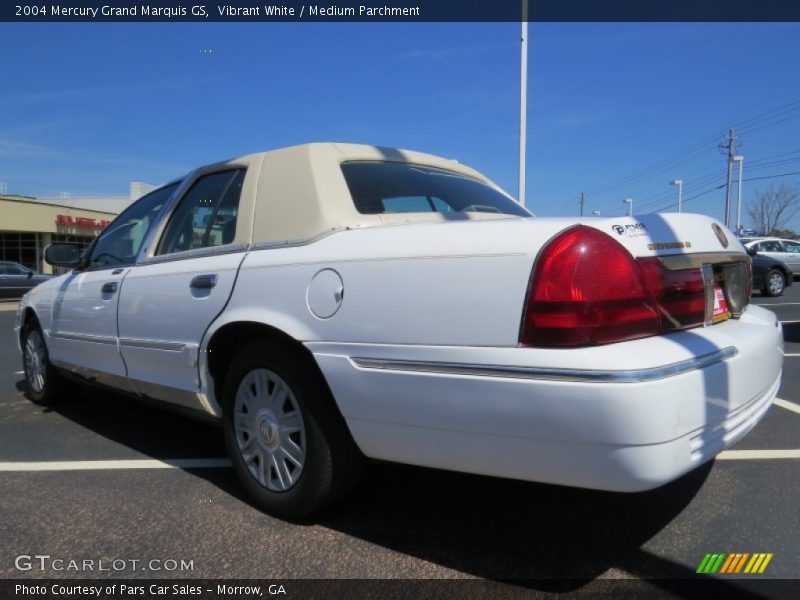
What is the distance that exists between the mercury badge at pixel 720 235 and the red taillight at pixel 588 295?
77cm

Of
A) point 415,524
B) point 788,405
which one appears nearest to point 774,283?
point 788,405

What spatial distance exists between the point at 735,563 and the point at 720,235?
4.40 feet

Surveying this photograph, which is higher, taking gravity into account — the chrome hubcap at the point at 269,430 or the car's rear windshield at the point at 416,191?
the car's rear windshield at the point at 416,191

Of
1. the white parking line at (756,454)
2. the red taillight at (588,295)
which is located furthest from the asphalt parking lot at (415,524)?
the red taillight at (588,295)

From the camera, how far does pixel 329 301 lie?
2.41 meters

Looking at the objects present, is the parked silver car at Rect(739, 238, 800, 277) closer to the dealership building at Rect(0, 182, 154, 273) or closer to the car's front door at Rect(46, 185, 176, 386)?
the car's front door at Rect(46, 185, 176, 386)

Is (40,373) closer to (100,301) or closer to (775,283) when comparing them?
(100,301)

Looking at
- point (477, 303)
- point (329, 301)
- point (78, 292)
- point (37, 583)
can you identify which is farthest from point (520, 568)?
point (78, 292)

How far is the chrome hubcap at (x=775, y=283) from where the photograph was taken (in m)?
16.5

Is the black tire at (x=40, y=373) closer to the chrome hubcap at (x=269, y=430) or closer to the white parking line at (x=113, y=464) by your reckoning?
the white parking line at (x=113, y=464)

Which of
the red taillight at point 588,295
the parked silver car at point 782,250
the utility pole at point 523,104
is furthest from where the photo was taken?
the parked silver car at point 782,250

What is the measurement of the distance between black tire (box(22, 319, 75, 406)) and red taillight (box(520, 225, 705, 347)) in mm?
Answer: 4202

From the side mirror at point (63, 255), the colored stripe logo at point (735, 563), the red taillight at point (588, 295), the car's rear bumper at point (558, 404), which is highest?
the side mirror at point (63, 255)

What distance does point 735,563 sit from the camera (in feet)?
7.68
